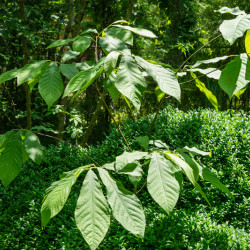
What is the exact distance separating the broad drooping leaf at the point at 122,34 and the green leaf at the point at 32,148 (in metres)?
0.58

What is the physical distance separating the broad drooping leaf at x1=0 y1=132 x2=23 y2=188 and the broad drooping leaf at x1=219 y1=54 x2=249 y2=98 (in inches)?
33.9

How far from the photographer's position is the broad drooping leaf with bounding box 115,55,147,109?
2.61 feet

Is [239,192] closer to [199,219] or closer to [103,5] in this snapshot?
[199,219]

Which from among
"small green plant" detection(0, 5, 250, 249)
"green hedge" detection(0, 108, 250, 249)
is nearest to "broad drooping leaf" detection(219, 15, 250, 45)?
"small green plant" detection(0, 5, 250, 249)

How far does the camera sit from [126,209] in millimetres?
838

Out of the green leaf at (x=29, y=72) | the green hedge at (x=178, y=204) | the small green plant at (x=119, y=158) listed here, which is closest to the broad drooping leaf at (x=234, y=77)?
the small green plant at (x=119, y=158)

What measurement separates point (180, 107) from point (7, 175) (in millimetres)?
7302

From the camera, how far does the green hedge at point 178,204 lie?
2.29 m

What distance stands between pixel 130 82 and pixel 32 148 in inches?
26.1

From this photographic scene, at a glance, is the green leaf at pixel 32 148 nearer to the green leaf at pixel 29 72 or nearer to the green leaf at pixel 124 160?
the green leaf at pixel 29 72

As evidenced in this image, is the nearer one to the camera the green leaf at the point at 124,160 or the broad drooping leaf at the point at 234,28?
the broad drooping leaf at the point at 234,28

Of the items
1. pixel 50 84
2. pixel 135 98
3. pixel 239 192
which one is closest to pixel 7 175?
pixel 50 84

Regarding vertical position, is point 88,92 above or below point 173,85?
below

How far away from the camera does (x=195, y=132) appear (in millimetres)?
3604
